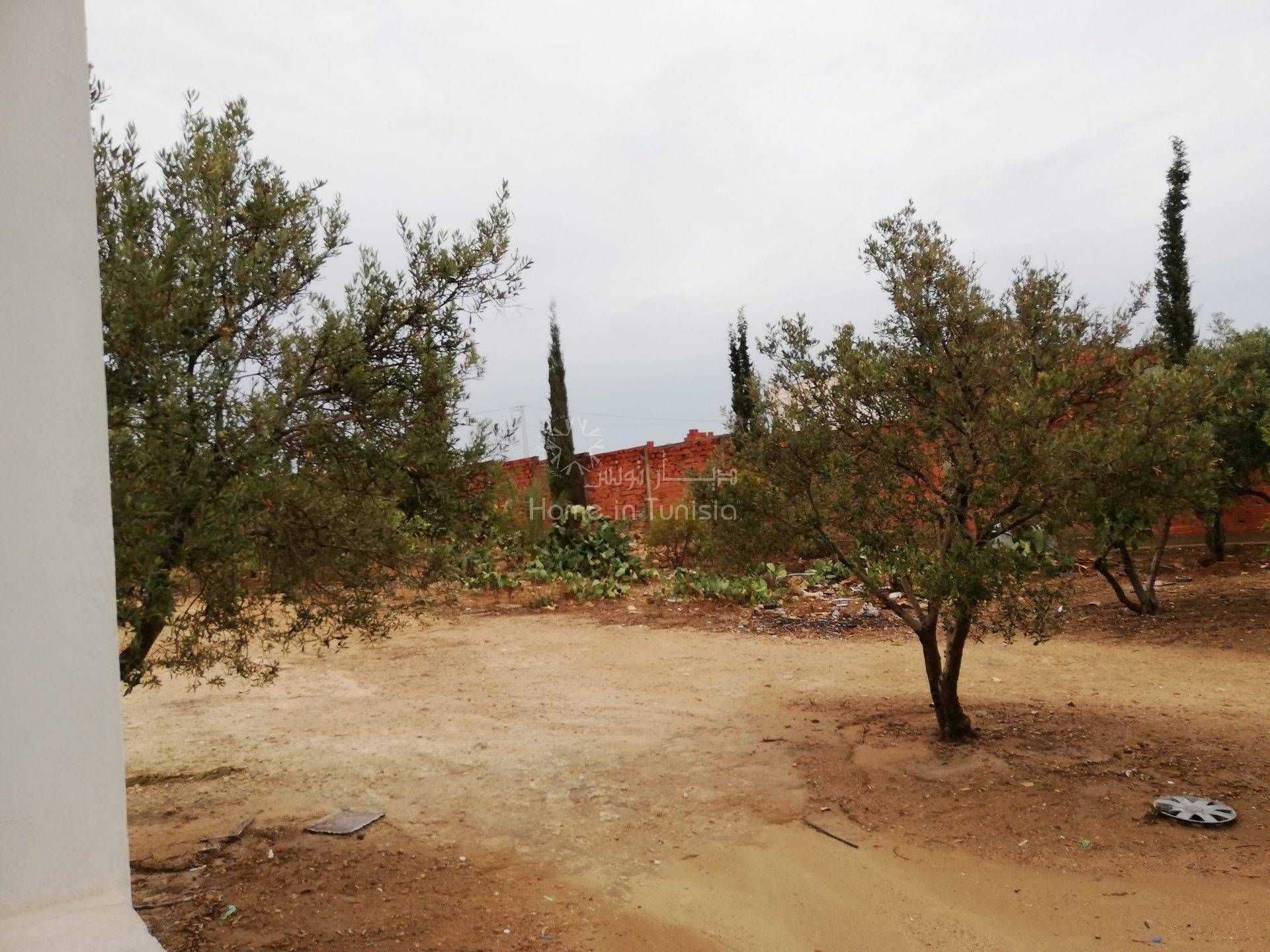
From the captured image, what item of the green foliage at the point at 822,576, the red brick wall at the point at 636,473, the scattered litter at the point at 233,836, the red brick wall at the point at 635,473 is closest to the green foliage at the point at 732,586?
the green foliage at the point at 822,576

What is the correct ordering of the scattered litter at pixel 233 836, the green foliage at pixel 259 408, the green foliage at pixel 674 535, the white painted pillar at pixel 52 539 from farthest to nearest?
the green foliage at pixel 674 535 → the scattered litter at pixel 233 836 → the green foliage at pixel 259 408 → the white painted pillar at pixel 52 539

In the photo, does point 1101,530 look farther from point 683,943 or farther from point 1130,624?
point 1130,624

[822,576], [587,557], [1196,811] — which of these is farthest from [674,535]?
[1196,811]

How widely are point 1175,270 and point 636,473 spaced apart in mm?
11365

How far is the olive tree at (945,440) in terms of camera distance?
5598 mm

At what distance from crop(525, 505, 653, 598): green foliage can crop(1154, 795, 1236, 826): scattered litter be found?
34.3 feet

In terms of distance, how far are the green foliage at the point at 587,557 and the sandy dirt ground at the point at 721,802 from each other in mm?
5123

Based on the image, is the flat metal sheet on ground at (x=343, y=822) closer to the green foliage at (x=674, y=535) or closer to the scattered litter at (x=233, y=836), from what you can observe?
the scattered litter at (x=233, y=836)

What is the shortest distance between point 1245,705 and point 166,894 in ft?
26.2

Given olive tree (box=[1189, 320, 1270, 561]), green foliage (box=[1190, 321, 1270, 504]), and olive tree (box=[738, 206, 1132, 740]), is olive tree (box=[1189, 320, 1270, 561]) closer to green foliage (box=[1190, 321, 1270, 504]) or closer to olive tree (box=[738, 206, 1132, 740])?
green foliage (box=[1190, 321, 1270, 504])

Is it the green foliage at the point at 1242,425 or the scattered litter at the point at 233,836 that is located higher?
the green foliage at the point at 1242,425

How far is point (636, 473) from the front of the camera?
2005cm

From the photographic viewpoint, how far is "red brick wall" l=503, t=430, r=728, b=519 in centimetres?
1892

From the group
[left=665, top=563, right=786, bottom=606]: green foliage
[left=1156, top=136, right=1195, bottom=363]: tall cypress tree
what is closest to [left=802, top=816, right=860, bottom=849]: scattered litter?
[left=665, top=563, right=786, bottom=606]: green foliage
